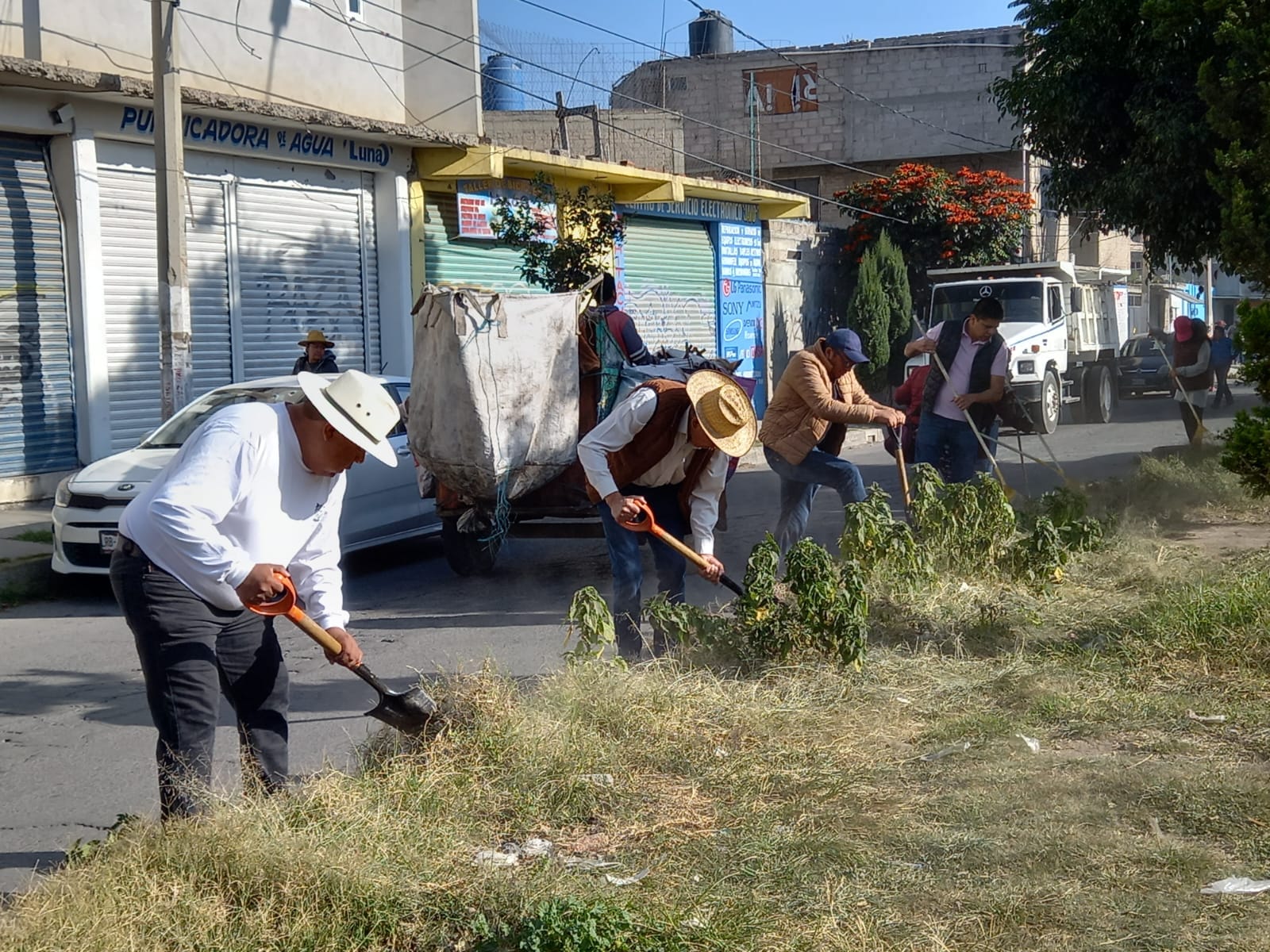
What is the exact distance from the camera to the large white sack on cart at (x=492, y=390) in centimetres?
881

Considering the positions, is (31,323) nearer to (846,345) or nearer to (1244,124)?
(846,345)

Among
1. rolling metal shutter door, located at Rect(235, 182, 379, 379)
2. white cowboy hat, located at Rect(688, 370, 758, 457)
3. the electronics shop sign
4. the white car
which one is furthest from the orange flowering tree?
white cowboy hat, located at Rect(688, 370, 758, 457)

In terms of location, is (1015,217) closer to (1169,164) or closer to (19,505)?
(1169,164)

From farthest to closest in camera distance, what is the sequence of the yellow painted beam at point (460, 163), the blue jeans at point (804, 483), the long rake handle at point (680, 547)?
the yellow painted beam at point (460, 163), the blue jeans at point (804, 483), the long rake handle at point (680, 547)

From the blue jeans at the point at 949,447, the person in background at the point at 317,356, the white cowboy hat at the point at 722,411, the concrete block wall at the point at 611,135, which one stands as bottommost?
the blue jeans at the point at 949,447

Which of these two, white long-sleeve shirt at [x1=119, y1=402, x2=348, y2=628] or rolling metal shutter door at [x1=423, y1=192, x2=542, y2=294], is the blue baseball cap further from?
rolling metal shutter door at [x1=423, y1=192, x2=542, y2=294]

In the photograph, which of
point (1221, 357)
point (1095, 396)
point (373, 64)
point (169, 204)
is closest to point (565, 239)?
point (373, 64)

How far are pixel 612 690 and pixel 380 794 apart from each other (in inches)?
48.8

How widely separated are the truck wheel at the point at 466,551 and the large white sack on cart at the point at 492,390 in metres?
0.65

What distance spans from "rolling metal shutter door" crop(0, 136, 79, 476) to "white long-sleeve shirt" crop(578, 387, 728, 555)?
346 inches

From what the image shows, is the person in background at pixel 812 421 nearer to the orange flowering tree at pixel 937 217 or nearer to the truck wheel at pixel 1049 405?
the truck wheel at pixel 1049 405

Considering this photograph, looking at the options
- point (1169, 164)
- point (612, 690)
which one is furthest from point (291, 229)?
point (612, 690)

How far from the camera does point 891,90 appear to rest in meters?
33.3

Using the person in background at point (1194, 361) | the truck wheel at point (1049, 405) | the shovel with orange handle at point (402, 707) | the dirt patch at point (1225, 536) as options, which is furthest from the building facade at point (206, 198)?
the truck wheel at point (1049, 405)
